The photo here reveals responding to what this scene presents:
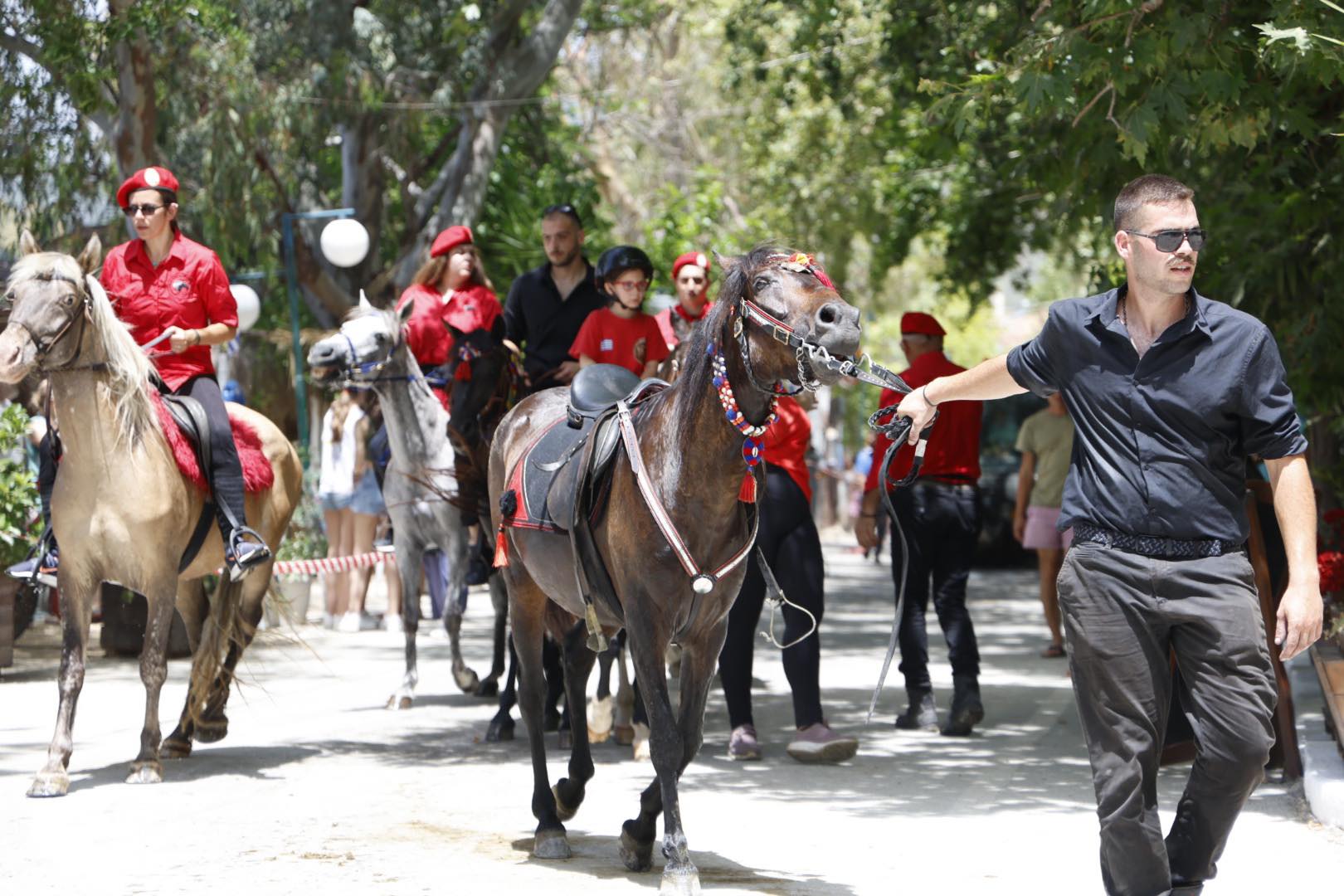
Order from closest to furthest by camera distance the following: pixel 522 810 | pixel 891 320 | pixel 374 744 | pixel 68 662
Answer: pixel 522 810, pixel 68 662, pixel 374 744, pixel 891 320

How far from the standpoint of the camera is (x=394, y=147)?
2128 cm

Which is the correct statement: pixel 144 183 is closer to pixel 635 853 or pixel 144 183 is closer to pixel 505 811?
pixel 505 811

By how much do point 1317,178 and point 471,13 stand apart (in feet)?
35.6

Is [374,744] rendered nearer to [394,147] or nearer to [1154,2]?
[1154,2]

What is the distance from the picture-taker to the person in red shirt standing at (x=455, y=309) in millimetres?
10797

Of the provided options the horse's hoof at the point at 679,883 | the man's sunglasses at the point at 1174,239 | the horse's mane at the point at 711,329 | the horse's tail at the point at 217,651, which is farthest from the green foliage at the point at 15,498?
the man's sunglasses at the point at 1174,239

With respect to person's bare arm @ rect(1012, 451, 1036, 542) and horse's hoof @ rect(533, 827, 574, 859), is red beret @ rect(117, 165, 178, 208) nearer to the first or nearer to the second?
horse's hoof @ rect(533, 827, 574, 859)

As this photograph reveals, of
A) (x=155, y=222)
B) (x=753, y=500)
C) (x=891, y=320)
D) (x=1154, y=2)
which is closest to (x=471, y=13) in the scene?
(x=155, y=222)

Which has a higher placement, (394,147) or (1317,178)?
(394,147)

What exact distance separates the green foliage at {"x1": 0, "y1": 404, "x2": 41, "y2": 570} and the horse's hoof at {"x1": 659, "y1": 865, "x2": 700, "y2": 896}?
7.97 metres

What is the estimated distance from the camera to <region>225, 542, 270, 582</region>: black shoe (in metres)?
8.70

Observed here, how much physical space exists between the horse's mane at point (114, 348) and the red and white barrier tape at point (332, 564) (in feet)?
19.3

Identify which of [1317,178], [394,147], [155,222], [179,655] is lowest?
[179,655]

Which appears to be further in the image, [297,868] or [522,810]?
[522,810]
